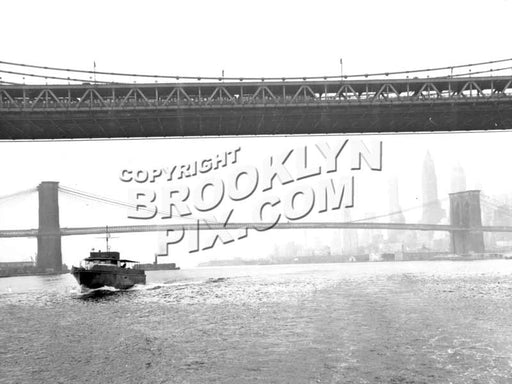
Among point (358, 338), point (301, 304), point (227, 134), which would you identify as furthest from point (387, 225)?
point (358, 338)

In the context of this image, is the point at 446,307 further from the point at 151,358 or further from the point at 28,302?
the point at 28,302

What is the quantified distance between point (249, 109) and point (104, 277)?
21890 millimetres

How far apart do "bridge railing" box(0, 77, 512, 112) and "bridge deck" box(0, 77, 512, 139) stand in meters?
0.10

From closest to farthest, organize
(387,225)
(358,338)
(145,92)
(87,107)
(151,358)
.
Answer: (151,358)
(358,338)
(87,107)
(145,92)
(387,225)

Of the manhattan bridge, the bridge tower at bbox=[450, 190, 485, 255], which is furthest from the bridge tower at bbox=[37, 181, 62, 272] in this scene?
the bridge tower at bbox=[450, 190, 485, 255]

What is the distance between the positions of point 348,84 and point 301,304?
3222cm

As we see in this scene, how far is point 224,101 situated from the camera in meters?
57.9

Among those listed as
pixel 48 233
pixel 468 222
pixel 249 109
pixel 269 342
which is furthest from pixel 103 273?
pixel 468 222

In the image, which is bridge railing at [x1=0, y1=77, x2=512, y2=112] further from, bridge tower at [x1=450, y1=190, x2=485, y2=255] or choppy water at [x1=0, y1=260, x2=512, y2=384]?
bridge tower at [x1=450, y1=190, x2=485, y2=255]

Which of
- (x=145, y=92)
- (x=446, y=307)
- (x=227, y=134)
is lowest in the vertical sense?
(x=446, y=307)

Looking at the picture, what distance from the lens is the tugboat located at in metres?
51.3

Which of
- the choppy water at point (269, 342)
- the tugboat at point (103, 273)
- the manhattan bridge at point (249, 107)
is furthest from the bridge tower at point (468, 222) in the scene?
the choppy water at point (269, 342)

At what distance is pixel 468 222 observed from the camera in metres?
144

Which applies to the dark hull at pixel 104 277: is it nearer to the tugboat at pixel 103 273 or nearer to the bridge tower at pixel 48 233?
the tugboat at pixel 103 273
